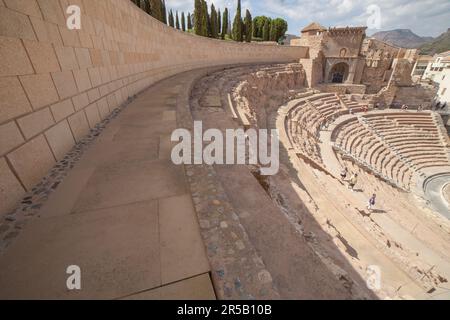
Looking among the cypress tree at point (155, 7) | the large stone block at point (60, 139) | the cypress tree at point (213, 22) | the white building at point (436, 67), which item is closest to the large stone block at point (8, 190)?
the large stone block at point (60, 139)

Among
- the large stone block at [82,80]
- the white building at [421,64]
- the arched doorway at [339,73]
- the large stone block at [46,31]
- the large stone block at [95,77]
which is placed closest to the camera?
the large stone block at [46,31]

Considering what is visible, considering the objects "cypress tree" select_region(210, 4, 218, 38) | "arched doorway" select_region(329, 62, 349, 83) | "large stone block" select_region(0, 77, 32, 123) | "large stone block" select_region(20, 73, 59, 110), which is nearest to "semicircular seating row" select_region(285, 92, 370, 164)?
"arched doorway" select_region(329, 62, 349, 83)

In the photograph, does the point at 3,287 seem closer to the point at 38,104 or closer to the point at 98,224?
the point at 98,224

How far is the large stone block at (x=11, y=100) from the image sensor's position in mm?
2391

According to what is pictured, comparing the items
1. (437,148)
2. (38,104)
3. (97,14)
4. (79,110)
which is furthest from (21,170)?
(437,148)

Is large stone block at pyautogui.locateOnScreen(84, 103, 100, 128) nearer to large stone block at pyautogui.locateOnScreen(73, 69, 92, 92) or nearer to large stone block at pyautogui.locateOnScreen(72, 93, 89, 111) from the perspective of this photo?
large stone block at pyautogui.locateOnScreen(72, 93, 89, 111)

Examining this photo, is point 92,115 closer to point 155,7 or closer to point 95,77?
point 95,77

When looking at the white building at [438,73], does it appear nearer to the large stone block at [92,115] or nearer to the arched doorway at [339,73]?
the arched doorway at [339,73]

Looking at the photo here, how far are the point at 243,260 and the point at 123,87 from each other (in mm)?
6990

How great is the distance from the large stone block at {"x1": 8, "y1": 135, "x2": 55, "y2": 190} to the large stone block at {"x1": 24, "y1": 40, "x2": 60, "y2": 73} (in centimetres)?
114

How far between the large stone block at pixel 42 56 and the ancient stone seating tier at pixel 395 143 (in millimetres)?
18568

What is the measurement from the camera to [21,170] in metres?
2.55

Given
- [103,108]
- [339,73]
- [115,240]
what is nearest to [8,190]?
[115,240]

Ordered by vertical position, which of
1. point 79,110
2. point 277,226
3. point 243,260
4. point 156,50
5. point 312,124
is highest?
point 156,50
